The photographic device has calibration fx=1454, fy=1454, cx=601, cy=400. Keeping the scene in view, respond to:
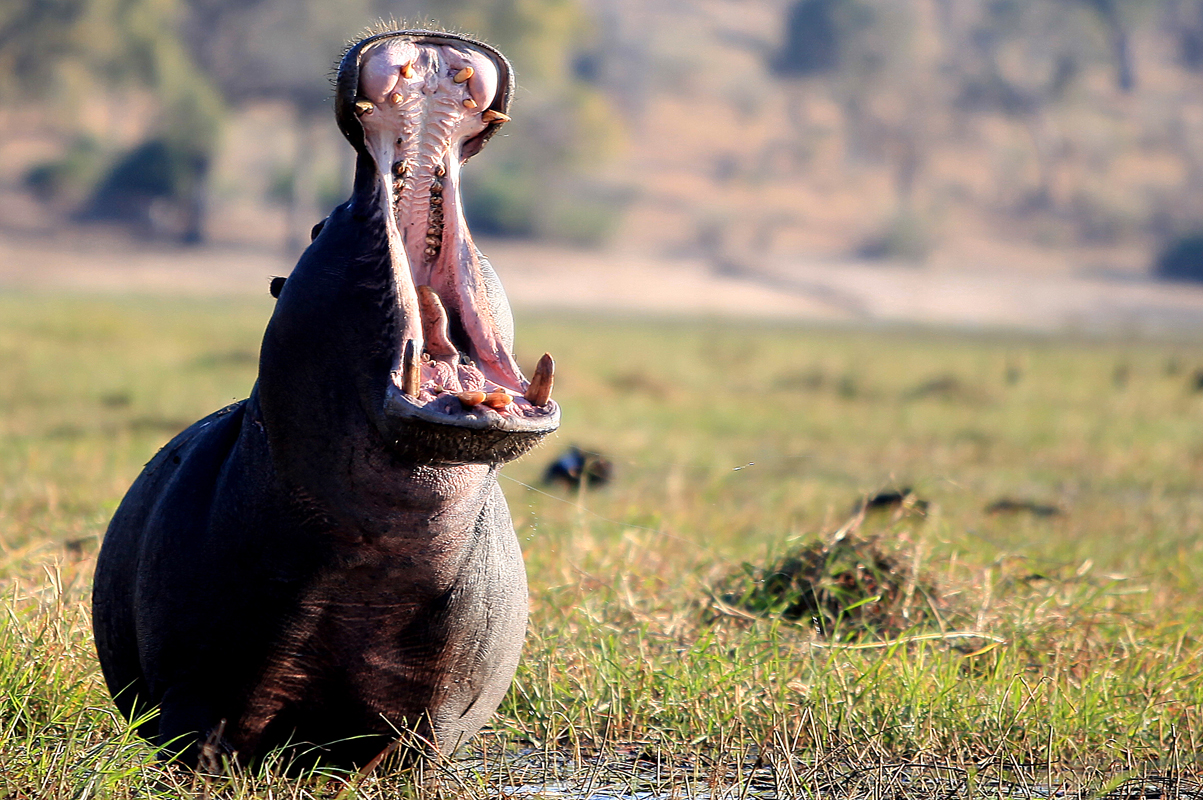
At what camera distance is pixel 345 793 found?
8.71 ft

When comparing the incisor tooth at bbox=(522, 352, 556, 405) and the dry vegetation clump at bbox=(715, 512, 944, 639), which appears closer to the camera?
the incisor tooth at bbox=(522, 352, 556, 405)

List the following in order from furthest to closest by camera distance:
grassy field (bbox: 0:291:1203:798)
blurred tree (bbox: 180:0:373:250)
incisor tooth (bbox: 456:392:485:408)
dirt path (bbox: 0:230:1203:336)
A: blurred tree (bbox: 180:0:373:250) < dirt path (bbox: 0:230:1203:336) < grassy field (bbox: 0:291:1203:798) < incisor tooth (bbox: 456:392:485:408)

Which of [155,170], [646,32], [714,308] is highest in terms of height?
[646,32]

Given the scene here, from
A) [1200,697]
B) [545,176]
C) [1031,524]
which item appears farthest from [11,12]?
[1200,697]

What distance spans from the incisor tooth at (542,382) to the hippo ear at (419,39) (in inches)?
15.6

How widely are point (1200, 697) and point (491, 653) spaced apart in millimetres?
1969

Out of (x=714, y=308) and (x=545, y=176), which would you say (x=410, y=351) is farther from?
(x=545, y=176)

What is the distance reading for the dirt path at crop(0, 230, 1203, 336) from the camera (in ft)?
106

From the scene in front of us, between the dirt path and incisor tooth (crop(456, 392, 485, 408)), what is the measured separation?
95.9 ft

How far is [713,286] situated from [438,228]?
34.5 m

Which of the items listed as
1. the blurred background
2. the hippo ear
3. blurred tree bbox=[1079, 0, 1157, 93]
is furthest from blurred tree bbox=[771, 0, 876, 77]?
the hippo ear

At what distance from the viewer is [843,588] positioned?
438 cm

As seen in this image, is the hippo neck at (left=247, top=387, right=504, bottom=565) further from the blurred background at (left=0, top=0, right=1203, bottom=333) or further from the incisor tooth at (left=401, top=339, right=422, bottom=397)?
the blurred background at (left=0, top=0, right=1203, bottom=333)

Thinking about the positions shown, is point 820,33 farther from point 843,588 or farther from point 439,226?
point 439,226
